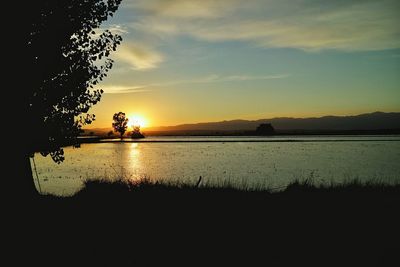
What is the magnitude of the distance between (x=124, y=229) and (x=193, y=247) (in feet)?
10.6

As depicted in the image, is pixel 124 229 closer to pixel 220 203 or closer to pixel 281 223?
pixel 220 203

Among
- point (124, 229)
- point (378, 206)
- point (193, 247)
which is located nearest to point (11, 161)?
point (124, 229)

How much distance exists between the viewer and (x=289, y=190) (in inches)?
861

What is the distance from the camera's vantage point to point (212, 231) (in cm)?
1414

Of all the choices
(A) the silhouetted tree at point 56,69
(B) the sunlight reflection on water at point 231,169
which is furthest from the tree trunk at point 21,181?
(B) the sunlight reflection on water at point 231,169

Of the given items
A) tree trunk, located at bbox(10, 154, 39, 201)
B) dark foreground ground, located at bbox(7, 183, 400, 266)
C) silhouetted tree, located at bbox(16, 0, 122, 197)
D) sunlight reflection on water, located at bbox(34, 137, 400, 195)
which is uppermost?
silhouetted tree, located at bbox(16, 0, 122, 197)

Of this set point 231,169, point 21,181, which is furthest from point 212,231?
point 231,169

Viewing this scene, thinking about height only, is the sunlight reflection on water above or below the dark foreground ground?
below

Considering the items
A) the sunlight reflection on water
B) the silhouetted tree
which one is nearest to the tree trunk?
the silhouetted tree

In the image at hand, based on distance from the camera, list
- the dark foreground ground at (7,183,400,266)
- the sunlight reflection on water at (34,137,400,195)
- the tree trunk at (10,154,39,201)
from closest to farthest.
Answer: the dark foreground ground at (7,183,400,266) < the tree trunk at (10,154,39,201) < the sunlight reflection on water at (34,137,400,195)

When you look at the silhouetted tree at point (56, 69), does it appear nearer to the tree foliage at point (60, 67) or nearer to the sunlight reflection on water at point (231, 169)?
the tree foliage at point (60, 67)

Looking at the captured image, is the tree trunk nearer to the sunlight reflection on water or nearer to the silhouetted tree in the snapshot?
the silhouetted tree

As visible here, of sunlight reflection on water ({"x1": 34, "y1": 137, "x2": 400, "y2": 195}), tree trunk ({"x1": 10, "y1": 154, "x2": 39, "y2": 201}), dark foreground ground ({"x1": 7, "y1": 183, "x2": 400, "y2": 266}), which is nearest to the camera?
dark foreground ground ({"x1": 7, "y1": 183, "x2": 400, "y2": 266})

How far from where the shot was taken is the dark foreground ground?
1182cm
